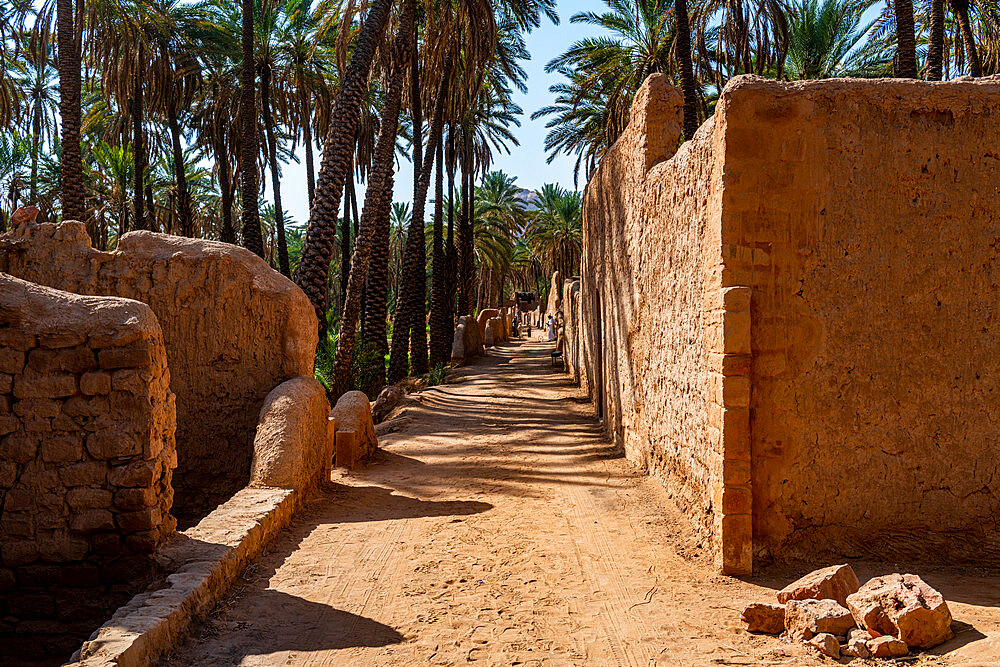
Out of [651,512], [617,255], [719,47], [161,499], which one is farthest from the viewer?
[719,47]

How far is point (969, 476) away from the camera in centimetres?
Result: 480

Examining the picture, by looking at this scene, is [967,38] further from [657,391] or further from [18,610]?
[18,610]

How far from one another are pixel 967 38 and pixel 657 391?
43.4 ft

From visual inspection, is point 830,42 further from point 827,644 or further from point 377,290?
point 827,644

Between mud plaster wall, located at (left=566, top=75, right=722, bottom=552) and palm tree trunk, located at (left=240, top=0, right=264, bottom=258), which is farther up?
palm tree trunk, located at (left=240, top=0, right=264, bottom=258)

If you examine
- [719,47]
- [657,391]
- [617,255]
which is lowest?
[657,391]

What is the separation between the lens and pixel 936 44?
12586 mm

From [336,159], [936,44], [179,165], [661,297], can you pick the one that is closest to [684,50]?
A: [936,44]

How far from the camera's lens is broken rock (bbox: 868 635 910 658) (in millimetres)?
3451

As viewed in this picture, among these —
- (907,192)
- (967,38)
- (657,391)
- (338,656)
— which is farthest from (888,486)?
(967,38)

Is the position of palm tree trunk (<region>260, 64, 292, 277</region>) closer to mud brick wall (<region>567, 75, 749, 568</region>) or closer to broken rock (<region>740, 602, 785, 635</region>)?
mud brick wall (<region>567, 75, 749, 568</region>)

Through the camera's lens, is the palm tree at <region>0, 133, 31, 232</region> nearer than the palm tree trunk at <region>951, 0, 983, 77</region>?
No

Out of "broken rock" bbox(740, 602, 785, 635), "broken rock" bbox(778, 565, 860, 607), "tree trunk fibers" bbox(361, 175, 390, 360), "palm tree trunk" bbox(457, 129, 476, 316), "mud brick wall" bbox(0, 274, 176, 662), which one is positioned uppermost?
"palm tree trunk" bbox(457, 129, 476, 316)

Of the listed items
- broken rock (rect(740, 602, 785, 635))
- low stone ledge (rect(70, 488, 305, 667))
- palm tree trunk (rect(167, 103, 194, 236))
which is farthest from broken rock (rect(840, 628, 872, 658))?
palm tree trunk (rect(167, 103, 194, 236))
